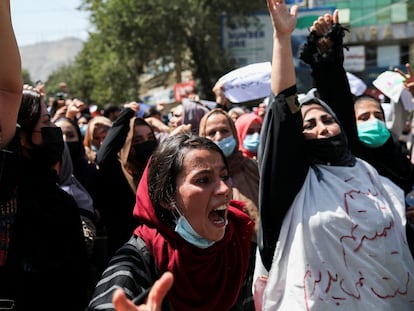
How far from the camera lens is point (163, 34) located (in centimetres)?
2655

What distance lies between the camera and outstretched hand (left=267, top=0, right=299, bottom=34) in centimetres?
262

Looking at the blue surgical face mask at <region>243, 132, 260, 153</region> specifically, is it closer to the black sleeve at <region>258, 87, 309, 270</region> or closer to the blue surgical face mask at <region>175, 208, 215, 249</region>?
the black sleeve at <region>258, 87, 309, 270</region>

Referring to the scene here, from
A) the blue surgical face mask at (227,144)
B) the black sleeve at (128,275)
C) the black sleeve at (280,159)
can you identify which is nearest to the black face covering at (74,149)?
the blue surgical face mask at (227,144)

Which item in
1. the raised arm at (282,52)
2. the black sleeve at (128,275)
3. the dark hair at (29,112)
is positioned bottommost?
the black sleeve at (128,275)

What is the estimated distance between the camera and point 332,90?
3.30m

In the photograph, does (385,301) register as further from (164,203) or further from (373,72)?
(373,72)

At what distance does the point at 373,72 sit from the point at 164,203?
36107 mm

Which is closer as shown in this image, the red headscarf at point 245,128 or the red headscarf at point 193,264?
the red headscarf at point 193,264

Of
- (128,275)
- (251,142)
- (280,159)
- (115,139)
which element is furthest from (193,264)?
(251,142)

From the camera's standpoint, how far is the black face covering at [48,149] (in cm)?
270

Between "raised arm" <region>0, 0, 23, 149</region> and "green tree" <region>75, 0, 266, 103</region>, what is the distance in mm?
24610

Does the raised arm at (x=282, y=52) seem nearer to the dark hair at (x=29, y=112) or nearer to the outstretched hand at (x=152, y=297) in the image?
the dark hair at (x=29, y=112)

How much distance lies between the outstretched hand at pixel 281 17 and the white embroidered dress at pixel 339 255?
2.06 ft

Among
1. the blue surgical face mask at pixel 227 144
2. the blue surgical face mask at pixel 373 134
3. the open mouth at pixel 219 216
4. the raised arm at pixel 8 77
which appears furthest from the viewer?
the blue surgical face mask at pixel 227 144
